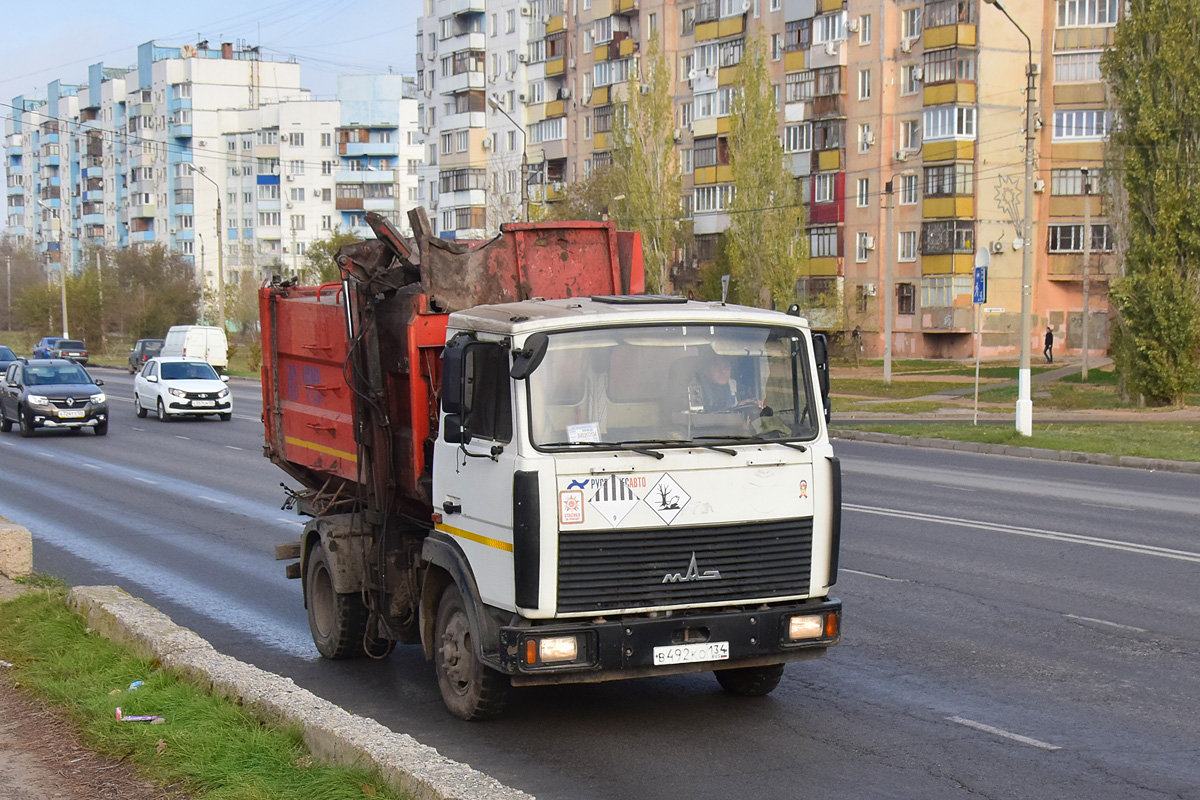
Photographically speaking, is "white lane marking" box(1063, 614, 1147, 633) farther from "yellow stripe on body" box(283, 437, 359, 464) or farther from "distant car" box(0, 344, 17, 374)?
"distant car" box(0, 344, 17, 374)

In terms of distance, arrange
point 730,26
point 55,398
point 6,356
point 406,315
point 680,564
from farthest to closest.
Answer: point 730,26
point 6,356
point 55,398
point 406,315
point 680,564

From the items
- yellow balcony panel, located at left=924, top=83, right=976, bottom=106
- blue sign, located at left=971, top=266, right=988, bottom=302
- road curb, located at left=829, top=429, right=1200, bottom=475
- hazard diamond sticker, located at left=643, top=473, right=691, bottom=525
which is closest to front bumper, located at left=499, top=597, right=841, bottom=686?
hazard diamond sticker, located at left=643, top=473, right=691, bottom=525

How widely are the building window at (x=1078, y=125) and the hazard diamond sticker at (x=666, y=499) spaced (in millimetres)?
64676

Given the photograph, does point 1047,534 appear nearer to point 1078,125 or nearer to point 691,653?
point 691,653

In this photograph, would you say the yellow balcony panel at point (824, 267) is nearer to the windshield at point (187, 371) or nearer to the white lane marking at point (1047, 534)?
the windshield at point (187, 371)

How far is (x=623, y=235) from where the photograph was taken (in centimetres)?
921

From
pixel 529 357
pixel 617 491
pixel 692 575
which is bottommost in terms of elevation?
pixel 692 575

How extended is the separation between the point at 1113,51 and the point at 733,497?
112 feet

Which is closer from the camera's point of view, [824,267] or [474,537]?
[474,537]

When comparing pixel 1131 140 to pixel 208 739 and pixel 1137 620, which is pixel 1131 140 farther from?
pixel 208 739

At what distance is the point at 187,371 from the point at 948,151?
4015 cm

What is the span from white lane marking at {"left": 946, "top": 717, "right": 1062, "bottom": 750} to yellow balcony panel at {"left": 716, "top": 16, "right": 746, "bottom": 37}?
7099 cm

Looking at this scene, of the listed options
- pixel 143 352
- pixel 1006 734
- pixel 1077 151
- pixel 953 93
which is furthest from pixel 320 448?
pixel 1077 151

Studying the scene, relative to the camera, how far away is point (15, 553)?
1141 cm
